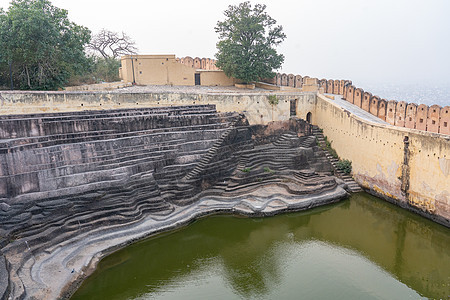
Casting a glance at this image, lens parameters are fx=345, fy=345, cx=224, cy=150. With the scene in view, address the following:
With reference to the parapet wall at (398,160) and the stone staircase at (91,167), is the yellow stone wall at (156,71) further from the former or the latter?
the parapet wall at (398,160)

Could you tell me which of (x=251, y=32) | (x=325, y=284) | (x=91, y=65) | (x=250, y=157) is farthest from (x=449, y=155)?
(x=91, y=65)

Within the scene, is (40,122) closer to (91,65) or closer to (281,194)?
(91,65)

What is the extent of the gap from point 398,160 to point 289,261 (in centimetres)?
550

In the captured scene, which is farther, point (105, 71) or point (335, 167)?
point (105, 71)

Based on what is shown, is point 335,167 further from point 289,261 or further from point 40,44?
point 40,44

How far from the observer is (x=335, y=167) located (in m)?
14.2

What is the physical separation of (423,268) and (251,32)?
1271 cm

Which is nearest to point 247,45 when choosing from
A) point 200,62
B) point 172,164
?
point 200,62

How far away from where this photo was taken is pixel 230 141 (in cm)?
1341

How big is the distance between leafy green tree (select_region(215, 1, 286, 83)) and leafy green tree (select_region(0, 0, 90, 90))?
21.5 feet

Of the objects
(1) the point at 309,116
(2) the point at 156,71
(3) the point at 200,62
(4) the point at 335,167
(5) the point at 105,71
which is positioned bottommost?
(4) the point at 335,167

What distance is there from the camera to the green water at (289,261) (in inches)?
309

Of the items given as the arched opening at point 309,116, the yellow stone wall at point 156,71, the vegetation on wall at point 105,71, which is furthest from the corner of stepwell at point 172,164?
the vegetation on wall at point 105,71

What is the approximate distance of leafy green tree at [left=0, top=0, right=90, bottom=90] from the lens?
1153cm
